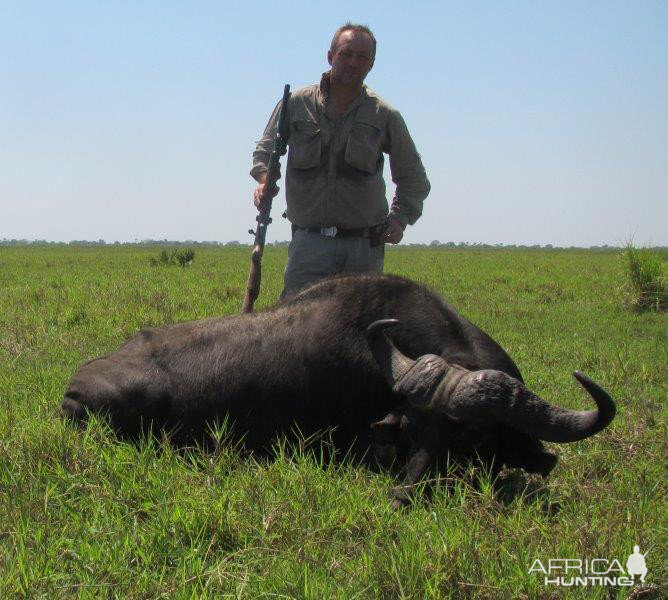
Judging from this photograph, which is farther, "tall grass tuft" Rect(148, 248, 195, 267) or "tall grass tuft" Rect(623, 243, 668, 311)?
"tall grass tuft" Rect(148, 248, 195, 267)

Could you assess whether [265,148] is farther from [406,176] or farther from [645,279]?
[645,279]

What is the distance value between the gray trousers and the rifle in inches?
10.2

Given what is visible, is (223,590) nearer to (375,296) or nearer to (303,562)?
(303,562)

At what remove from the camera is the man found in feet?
20.3

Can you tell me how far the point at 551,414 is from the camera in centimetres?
371

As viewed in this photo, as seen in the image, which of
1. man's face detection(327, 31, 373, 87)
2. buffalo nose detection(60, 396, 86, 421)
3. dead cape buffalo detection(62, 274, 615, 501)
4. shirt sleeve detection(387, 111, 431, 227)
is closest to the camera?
dead cape buffalo detection(62, 274, 615, 501)

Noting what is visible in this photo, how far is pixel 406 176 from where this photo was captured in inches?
255

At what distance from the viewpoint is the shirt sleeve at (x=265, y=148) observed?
21.6 feet

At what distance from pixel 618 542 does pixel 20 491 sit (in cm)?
256

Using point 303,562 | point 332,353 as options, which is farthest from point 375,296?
point 303,562

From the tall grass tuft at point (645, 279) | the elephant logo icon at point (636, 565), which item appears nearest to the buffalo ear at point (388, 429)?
the elephant logo icon at point (636, 565)

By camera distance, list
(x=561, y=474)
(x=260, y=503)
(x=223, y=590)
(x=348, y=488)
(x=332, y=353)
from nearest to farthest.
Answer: (x=223, y=590) → (x=260, y=503) → (x=348, y=488) → (x=561, y=474) → (x=332, y=353)

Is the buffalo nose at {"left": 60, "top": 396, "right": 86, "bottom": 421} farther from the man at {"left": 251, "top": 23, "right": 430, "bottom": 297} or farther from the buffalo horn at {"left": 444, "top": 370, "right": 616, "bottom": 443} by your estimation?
the buffalo horn at {"left": 444, "top": 370, "right": 616, "bottom": 443}

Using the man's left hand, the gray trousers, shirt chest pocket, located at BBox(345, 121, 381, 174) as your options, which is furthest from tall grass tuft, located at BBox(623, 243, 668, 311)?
shirt chest pocket, located at BBox(345, 121, 381, 174)
